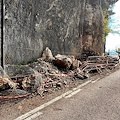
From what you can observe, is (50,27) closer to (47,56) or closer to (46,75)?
(47,56)

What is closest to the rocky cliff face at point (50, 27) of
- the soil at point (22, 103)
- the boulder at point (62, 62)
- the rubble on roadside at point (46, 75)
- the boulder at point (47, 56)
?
the boulder at point (47, 56)

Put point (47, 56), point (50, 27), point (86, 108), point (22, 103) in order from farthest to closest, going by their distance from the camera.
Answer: point (50, 27) < point (47, 56) < point (22, 103) < point (86, 108)

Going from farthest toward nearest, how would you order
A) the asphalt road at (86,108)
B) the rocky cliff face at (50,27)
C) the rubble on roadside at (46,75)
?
1. the rocky cliff face at (50,27)
2. the rubble on roadside at (46,75)
3. the asphalt road at (86,108)

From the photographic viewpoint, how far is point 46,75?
219 inches

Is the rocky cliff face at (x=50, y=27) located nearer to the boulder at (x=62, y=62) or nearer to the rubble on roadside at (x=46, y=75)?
the rubble on roadside at (x=46, y=75)

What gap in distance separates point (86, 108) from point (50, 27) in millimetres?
5194

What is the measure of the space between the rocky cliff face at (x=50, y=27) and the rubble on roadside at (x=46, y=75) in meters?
0.75

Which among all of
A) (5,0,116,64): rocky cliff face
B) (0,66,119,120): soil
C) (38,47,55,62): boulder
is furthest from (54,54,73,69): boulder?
(0,66,119,120): soil

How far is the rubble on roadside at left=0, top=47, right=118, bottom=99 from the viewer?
441 centimetres

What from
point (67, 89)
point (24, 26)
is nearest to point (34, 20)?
point (24, 26)

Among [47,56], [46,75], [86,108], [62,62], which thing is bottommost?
[86,108]

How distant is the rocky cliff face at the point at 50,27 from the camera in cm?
554

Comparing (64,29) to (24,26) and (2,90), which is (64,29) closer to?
(24,26)

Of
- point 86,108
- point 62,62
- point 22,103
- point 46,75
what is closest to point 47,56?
point 62,62
